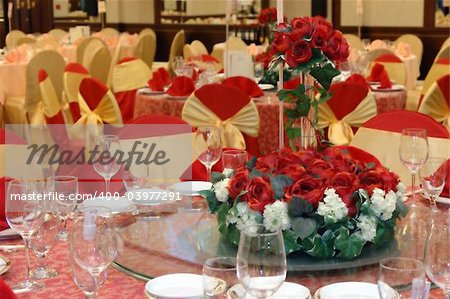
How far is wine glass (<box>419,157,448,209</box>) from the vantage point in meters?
2.44

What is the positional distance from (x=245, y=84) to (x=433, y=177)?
2849mm

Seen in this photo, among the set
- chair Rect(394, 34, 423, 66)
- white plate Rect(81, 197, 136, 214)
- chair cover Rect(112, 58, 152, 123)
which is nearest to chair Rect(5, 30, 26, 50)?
chair cover Rect(112, 58, 152, 123)

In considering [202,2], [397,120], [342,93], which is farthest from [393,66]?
[202,2]

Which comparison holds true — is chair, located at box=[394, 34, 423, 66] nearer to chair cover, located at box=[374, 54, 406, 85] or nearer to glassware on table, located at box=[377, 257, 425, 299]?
chair cover, located at box=[374, 54, 406, 85]

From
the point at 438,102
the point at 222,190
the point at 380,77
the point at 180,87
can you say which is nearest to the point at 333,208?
the point at 222,190

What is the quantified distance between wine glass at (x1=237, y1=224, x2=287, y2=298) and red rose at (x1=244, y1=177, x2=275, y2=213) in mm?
508

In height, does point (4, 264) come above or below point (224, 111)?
below

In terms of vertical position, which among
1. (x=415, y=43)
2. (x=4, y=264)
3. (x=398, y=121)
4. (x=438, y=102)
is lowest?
(x=4, y=264)

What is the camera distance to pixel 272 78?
235 inches

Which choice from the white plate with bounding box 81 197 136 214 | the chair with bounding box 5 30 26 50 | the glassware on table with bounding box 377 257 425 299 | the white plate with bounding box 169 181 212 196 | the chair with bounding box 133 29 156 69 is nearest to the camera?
the glassware on table with bounding box 377 257 425 299

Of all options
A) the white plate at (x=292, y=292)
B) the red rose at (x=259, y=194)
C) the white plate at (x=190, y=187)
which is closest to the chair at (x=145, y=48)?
Result: the white plate at (x=190, y=187)

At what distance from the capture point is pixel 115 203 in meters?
2.59

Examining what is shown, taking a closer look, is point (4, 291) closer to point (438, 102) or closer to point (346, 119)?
point (346, 119)

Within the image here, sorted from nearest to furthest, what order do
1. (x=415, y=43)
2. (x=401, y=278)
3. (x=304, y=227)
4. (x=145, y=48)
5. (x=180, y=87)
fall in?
(x=401, y=278)
(x=304, y=227)
(x=180, y=87)
(x=415, y=43)
(x=145, y=48)
